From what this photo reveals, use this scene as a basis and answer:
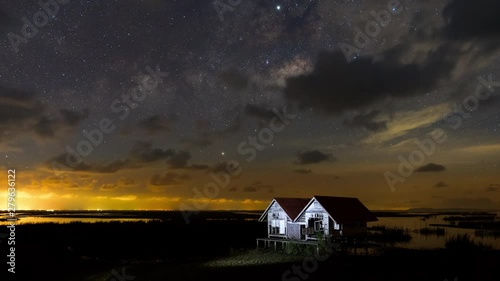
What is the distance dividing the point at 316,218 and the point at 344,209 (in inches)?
129

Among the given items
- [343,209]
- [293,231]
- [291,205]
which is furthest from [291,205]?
[343,209]

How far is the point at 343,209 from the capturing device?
46531 mm

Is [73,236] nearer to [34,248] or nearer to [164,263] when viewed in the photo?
[34,248]

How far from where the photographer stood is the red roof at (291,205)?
47.4m

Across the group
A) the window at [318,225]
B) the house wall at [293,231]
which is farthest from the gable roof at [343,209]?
the window at [318,225]

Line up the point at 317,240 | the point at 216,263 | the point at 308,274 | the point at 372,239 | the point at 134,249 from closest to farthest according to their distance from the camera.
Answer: the point at 308,274 → the point at 216,263 → the point at 317,240 → the point at 134,249 → the point at 372,239

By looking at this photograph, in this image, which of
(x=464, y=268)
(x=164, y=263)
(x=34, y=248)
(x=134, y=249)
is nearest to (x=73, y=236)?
(x=34, y=248)

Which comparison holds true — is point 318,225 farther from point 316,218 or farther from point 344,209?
point 344,209

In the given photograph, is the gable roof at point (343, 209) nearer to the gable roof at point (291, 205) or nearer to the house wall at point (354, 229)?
the house wall at point (354, 229)

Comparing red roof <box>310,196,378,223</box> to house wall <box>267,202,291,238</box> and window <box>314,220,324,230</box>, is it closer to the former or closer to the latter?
window <box>314,220,324,230</box>

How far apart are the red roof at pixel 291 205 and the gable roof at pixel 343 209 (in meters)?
1.22

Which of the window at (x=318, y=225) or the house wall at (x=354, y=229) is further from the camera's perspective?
the window at (x=318, y=225)

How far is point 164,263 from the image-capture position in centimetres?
4000

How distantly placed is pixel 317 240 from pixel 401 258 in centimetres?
818
